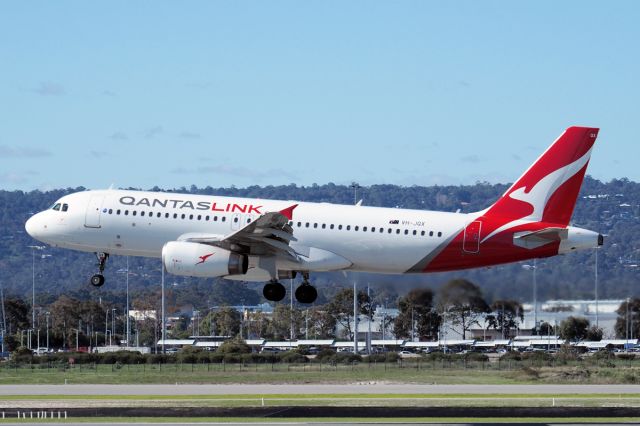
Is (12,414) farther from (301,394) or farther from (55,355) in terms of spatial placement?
(55,355)

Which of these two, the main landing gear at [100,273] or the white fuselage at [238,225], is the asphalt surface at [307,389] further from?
the white fuselage at [238,225]

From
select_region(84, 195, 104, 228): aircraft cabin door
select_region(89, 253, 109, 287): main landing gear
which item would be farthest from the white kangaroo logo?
select_region(89, 253, 109, 287): main landing gear

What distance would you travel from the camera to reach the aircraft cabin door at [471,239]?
61188 mm

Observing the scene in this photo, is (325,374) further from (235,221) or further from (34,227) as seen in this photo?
(34,227)

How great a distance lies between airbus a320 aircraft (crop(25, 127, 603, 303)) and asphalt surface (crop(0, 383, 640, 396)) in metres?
8.61

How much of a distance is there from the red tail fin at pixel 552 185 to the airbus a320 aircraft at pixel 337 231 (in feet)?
0.16

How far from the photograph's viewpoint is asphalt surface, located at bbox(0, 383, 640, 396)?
68887mm

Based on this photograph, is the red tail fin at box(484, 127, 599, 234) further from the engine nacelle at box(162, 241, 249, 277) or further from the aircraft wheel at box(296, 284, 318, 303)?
the engine nacelle at box(162, 241, 249, 277)

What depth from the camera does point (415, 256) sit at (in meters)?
61.6

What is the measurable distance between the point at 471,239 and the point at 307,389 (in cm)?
1583

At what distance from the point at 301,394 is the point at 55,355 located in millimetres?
50992

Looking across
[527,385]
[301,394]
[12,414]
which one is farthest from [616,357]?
[12,414]

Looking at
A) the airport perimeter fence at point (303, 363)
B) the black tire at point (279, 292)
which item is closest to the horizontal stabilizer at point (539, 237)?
the black tire at point (279, 292)

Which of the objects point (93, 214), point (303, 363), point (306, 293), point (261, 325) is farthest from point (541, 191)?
point (261, 325)
